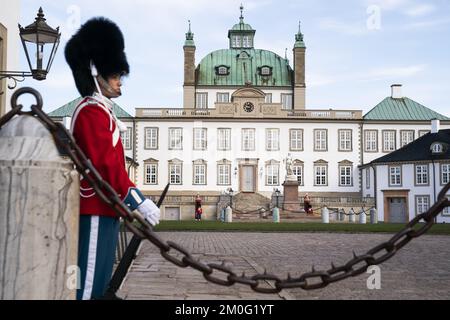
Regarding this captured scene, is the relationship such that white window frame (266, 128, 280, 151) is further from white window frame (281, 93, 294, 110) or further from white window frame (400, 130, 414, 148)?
white window frame (400, 130, 414, 148)

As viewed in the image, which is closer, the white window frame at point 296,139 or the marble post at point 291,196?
the marble post at point 291,196

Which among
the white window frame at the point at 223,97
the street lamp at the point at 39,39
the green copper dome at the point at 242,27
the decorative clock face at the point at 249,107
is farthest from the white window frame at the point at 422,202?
the street lamp at the point at 39,39

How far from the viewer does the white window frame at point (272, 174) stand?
51.0 metres

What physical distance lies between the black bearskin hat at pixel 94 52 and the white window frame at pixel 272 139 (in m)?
47.6

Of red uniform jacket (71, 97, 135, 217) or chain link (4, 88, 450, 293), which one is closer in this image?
chain link (4, 88, 450, 293)

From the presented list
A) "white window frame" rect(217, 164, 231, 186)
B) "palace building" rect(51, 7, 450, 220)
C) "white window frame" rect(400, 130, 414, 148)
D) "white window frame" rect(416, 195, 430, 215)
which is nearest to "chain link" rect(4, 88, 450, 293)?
"white window frame" rect(416, 195, 430, 215)

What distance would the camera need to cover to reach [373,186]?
48062 mm

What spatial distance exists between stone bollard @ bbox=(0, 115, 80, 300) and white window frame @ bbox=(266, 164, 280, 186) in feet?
160

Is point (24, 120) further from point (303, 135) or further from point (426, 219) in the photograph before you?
point (303, 135)

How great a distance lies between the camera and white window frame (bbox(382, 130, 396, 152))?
5149cm

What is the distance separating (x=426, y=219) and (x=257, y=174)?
48.2m

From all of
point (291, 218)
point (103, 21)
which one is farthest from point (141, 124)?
point (103, 21)

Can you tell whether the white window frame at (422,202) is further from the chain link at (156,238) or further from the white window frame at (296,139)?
the chain link at (156,238)

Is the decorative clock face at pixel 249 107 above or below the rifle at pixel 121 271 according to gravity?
above
